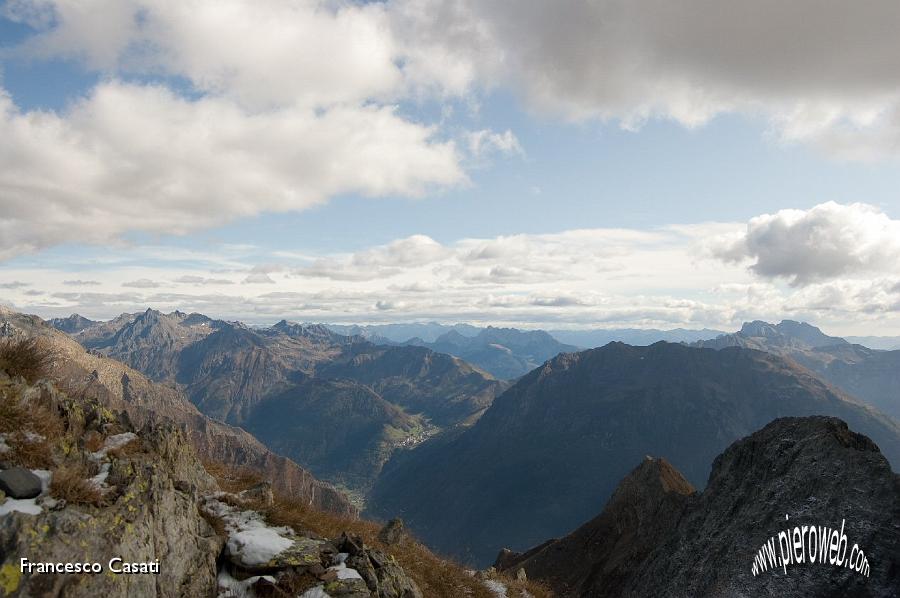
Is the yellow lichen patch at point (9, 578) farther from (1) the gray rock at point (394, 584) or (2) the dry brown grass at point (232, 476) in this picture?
(2) the dry brown grass at point (232, 476)

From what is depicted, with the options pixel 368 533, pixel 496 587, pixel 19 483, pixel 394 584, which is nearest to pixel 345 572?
pixel 394 584

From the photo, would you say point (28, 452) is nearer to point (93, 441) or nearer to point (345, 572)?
point (93, 441)

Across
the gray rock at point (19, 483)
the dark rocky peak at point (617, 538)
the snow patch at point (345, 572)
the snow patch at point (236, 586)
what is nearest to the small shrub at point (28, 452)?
the gray rock at point (19, 483)

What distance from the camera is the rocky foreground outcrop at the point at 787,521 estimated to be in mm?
18688

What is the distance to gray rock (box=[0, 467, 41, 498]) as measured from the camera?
1145 cm

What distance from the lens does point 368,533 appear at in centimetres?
2400

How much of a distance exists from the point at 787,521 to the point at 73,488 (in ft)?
93.5

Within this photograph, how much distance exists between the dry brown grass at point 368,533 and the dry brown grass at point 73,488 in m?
6.56

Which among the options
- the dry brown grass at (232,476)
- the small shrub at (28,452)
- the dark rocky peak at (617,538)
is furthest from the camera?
the dark rocky peak at (617,538)

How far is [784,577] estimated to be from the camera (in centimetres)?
1988

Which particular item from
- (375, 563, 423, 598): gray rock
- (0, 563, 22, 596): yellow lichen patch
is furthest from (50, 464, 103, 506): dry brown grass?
(375, 563, 423, 598): gray rock

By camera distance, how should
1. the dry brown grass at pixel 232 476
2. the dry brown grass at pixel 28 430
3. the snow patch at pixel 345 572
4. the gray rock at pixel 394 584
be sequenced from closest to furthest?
the dry brown grass at pixel 28 430, the snow patch at pixel 345 572, the gray rock at pixel 394 584, the dry brown grass at pixel 232 476

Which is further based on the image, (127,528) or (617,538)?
(617,538)

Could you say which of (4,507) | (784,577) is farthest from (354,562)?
(784,577)
